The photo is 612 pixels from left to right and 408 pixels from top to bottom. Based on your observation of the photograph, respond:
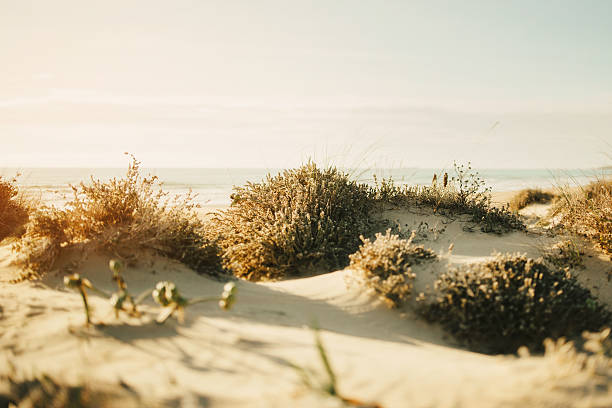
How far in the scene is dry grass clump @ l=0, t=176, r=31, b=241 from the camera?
322 inches

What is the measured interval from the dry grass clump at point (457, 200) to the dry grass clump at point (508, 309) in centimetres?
317

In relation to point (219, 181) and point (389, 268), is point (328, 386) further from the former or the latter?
point (219, 181)

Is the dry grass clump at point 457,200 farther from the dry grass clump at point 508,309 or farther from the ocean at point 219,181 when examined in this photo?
the dry grass clump at point 508,309

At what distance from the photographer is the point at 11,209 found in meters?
8.59

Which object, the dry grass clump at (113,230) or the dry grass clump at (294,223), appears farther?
the dry grass clump at (294,223)

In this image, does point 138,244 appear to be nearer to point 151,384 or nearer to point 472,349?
point 151,384

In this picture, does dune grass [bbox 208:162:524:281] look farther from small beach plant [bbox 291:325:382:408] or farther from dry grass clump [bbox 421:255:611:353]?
small beach plant [bbox 291:325:382:408]

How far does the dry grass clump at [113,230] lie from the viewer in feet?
14.4

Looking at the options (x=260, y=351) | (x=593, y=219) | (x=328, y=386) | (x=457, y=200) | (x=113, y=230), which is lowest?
(x=260, y=351)

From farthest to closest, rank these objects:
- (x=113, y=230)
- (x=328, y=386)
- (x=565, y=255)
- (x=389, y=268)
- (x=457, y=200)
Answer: (x=457, y=200)
(x=565, y=255)
(x=113, y=230)
(x=389, y=268)
(x=328, y=386)

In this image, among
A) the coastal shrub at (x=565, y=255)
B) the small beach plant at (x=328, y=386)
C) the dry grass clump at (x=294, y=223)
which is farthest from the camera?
the dry grass clump at (x=294, y=223)

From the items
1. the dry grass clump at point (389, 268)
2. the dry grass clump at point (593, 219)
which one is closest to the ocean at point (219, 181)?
the dry grass clump at point (593, 219)

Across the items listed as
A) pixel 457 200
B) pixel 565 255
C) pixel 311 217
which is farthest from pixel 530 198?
pixel 311 217

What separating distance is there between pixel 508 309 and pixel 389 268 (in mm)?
1208
